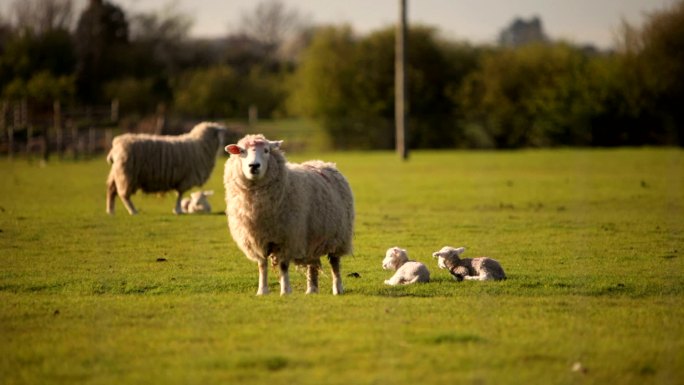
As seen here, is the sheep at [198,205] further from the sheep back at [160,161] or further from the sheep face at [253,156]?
the sheep face at [253,156]


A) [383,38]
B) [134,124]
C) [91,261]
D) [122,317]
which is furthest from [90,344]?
[383,38]

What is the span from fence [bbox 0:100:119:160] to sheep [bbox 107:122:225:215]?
22865 mm

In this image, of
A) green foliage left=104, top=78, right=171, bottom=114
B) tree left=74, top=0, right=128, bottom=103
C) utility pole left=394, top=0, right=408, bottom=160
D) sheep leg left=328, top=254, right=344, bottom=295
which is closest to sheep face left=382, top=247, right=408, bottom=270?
sheep leg left=328, top=254, right=344, bottom=295

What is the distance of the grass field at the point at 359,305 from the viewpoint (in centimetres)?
707

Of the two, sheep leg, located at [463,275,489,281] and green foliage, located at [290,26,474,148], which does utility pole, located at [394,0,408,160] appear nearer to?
green foliage, located at [290,26,474,148]

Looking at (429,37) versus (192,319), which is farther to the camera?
(429,37)

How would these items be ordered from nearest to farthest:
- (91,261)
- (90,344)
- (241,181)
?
(90,344), (241,181), (91,261)

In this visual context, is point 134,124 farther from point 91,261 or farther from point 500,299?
point 500,299

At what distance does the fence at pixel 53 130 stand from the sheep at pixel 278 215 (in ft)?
108

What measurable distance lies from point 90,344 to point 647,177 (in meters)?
25.4

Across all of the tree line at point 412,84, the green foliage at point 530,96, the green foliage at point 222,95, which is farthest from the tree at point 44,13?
the green foliage at point 530,96

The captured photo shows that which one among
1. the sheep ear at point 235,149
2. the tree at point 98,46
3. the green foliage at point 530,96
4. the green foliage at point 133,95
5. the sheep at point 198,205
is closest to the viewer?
the sheep ear at point 235,149

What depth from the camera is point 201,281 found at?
11516mm

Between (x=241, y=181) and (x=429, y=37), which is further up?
(x=429, y=37)
